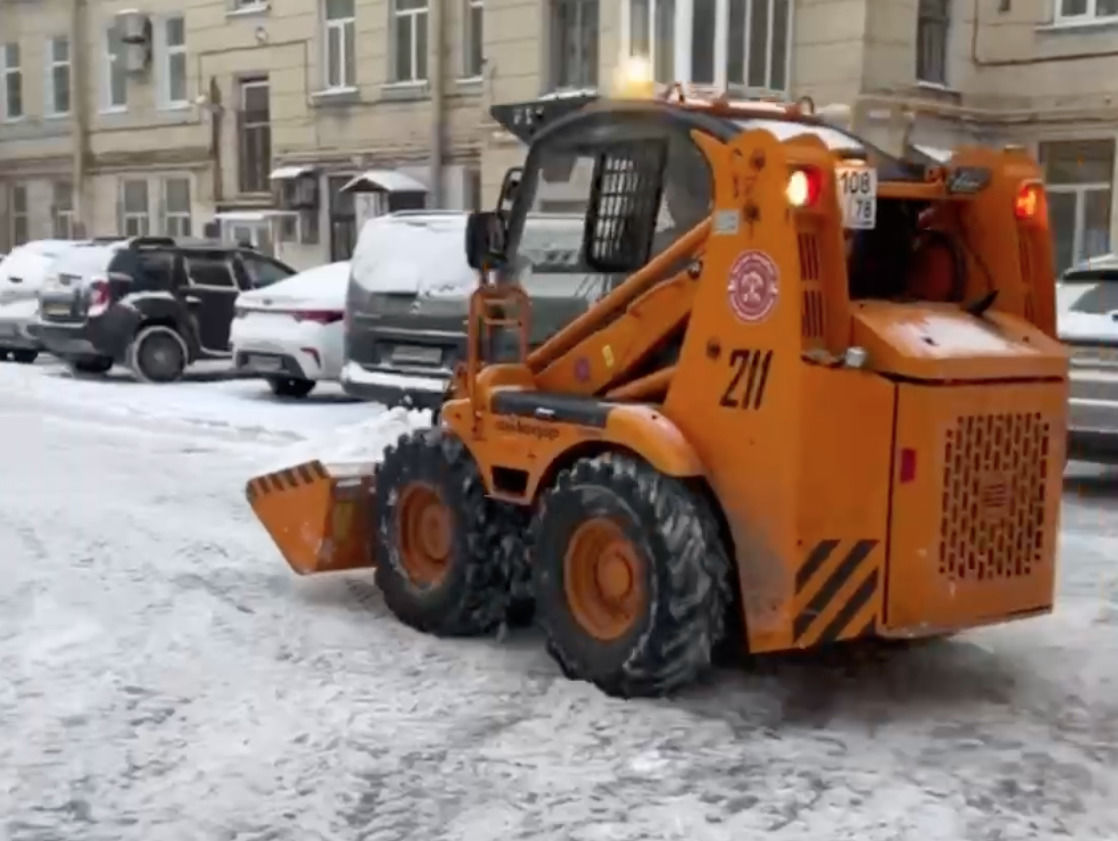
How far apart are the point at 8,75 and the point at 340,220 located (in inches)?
496

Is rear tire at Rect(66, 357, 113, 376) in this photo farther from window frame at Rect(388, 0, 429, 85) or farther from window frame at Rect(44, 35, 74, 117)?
window frame at Rect(44, 35, 74, 117)

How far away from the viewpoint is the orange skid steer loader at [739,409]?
18.4ft

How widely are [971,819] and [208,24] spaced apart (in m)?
26.6

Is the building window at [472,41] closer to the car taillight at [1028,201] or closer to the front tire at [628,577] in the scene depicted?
the car taillight at [1028,201]

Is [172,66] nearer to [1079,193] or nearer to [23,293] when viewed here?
[23,293]

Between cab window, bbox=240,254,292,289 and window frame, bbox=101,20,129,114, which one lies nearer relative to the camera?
cab window, bbox=240,254,292,289

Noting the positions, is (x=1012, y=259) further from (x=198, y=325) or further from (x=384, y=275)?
(x=198, y=325)

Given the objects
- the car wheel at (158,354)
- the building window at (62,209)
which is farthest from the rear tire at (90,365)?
the building window at (62,209)

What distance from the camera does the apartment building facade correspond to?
2008cm

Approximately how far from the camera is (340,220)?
85.7 feet

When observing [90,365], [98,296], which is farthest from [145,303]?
[90,365]

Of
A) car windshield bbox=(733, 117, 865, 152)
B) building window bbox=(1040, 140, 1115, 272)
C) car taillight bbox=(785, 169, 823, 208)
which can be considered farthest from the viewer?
building window bbox=(1040, 140, 1115, 272)

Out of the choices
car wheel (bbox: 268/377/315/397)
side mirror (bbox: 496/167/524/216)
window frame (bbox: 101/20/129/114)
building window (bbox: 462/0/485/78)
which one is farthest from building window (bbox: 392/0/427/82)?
side mirror (bbox: 496/167/524/216)

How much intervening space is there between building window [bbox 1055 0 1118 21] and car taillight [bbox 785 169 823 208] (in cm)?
1623
